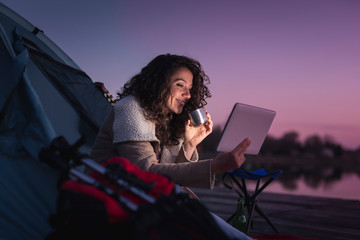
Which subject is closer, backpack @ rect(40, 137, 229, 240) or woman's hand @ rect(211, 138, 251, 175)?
backpack @ rect(40, 137, 229, 240)

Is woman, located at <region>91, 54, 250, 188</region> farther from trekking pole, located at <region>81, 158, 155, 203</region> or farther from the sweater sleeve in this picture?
trekking pole, located at <region>81, 158, 155, 203</region>

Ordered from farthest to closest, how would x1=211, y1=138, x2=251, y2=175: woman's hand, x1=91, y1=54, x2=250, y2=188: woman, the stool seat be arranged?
the stool seat
x1=91, y1=54, x2=250, y2=188: woman
x1=211, y1=138, x2=251, y2=175: woman's hand

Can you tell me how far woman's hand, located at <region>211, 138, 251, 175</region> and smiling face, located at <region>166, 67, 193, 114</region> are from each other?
0.60 metres

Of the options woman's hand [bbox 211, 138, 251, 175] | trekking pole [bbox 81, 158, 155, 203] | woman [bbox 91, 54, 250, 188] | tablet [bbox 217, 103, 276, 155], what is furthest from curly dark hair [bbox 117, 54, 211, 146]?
trekking pole [bbox 81, 158, 155, 203]

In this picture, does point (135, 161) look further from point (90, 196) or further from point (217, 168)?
point (90, 196)

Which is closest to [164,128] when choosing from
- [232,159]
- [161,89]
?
[161,89]

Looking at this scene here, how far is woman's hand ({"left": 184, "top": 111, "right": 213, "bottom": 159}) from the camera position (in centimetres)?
221

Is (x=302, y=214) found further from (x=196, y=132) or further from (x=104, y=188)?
(x=104, y=188)

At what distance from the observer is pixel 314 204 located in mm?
4578

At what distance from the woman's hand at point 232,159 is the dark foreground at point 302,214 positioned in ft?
4.89

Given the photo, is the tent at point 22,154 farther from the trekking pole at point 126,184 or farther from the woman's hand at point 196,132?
the woman's hand at point 196,132

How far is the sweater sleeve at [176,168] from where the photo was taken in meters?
1.55

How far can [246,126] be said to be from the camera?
6.58 feet

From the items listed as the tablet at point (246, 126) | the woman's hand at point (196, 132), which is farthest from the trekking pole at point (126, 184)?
the woman's hand at point (196, 132)
